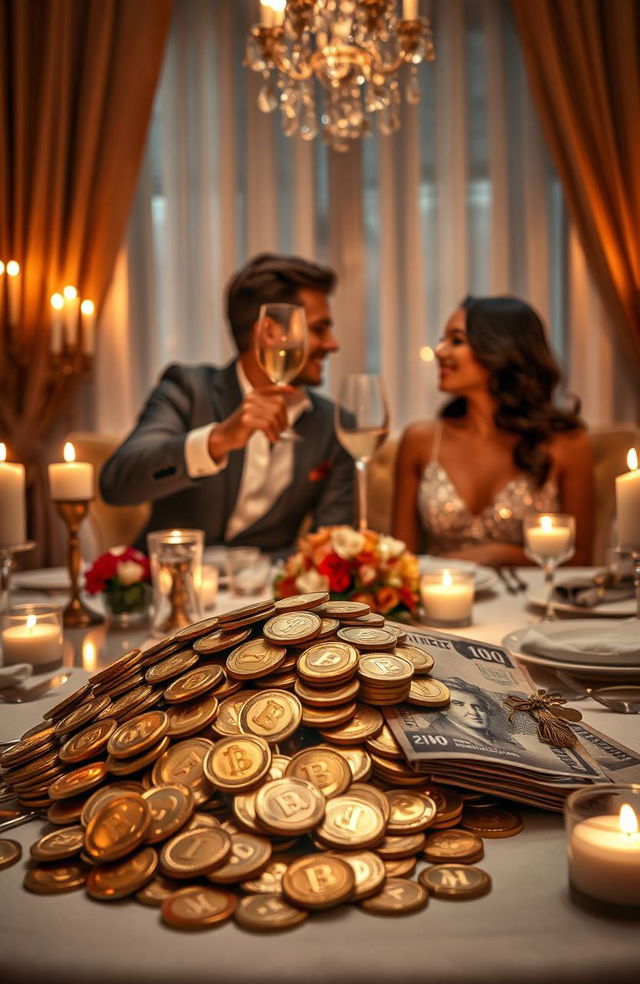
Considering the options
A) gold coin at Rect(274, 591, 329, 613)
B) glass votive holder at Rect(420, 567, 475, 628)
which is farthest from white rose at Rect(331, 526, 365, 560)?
gold coin at Rect(274, 591, 329, 613)

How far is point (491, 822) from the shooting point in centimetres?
69

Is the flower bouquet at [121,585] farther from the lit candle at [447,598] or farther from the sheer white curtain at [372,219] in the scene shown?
the sheer white curtain at [372,219]

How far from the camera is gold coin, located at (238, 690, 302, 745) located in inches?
27.4

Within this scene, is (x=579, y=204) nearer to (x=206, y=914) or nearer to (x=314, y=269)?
(x=314, y=269)

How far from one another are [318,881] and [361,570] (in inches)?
32.9

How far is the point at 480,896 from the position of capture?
0.59 m

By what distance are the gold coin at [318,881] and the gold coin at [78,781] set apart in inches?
7.2

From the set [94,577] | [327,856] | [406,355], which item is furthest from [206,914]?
[406,355]

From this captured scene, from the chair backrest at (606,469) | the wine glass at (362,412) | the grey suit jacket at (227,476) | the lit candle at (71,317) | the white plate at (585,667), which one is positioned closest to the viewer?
the white plate at (585,667)

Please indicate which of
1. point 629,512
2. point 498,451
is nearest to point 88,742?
point 629,512

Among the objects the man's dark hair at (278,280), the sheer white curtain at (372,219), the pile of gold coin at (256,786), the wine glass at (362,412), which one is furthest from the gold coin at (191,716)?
the sheer white curtain at (372,219)

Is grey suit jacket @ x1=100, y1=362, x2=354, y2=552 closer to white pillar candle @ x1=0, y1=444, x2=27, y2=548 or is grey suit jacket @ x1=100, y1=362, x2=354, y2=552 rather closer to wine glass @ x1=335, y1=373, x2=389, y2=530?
wine glass @ x1=335, y1=373, x2=389, y2=530

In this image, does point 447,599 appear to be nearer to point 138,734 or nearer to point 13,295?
point 138,734

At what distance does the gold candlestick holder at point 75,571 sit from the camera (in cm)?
152
